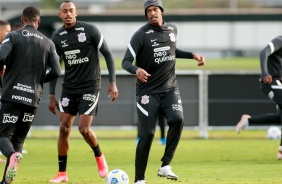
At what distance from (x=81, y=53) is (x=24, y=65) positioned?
1672mm

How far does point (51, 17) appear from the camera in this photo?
121 feet

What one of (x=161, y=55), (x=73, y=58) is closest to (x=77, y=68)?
(x=73, y=58)

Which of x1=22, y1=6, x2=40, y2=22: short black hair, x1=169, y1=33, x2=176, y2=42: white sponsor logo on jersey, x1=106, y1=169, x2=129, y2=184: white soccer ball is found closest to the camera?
x1=106, y1=169, x2=129, y2=184: white soccer ball

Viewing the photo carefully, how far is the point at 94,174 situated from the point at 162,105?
8.29 ft

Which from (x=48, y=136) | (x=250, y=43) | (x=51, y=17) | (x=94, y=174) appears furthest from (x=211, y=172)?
(x=250, y=43)

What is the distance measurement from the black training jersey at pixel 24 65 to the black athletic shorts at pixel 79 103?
59.4 inches

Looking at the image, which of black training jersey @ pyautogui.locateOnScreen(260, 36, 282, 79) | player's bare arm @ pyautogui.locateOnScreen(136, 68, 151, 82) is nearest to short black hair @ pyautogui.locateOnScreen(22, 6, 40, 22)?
player's bare arm @ pyautogui.locateOnScreen(136, 68, 151, 82)

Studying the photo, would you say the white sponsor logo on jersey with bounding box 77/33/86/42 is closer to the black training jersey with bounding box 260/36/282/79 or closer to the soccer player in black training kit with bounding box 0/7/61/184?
the soccer player in black training kit with bounding box 0/7/61/184

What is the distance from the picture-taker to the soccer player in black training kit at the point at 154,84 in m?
12.1

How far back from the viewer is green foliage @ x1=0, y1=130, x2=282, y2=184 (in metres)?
13.4

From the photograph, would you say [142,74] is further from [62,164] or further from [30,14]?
[62,164]

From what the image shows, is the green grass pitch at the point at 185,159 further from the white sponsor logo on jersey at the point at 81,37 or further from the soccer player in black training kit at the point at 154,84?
the white sponsor logo on jersey at the point at 81,37

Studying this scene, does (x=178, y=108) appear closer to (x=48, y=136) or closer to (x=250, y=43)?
(x=48, y=136)

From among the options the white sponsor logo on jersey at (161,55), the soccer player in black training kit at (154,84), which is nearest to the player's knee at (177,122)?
the soccer player in black training kit at (154,84)
